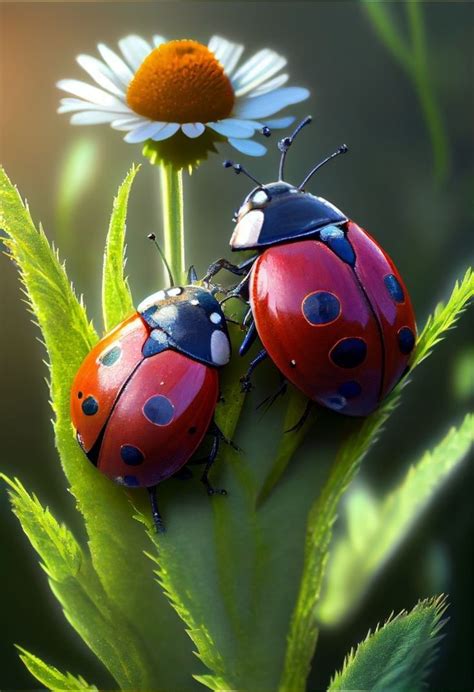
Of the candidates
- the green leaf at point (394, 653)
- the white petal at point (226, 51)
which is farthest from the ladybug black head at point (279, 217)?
the green leaf at point (394, 653)

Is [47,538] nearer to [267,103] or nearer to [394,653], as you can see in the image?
[394,653]

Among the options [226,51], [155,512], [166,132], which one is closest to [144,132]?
[166,132]

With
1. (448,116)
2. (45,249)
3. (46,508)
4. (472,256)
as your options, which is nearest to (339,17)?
(448,116)

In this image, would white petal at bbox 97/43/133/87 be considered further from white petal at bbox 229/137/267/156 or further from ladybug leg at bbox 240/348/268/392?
ladybug leg at bbox 240/348/268/392

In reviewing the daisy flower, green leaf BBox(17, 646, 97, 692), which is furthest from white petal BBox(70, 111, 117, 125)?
green leaf BBox(17, 646, 97, 692)

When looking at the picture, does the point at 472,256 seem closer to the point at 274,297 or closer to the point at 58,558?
the point at 274,297

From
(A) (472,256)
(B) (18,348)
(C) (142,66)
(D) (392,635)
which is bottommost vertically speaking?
(D) (392,635)
